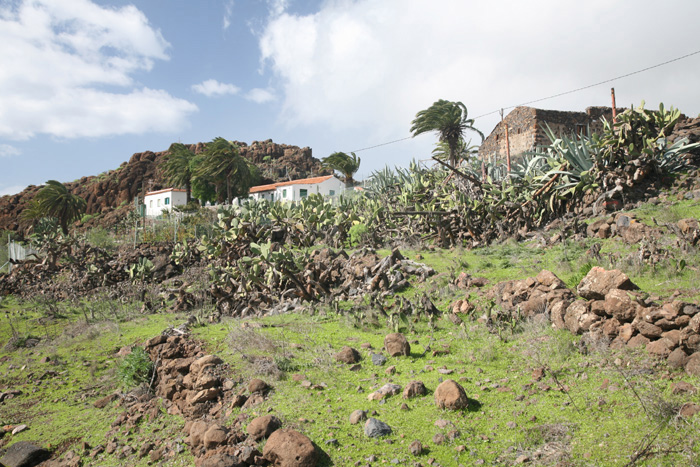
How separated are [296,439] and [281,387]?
1254 mm

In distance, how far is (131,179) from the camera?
73.8 m

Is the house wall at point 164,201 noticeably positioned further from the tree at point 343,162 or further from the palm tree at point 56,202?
the tree at point 343,162

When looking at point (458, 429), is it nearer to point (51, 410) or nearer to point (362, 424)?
point (362, 424)

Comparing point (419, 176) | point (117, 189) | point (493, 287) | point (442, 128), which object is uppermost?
point (117, 189)

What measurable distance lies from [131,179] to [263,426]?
7851 cm

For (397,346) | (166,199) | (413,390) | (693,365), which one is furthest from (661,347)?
(166,199)

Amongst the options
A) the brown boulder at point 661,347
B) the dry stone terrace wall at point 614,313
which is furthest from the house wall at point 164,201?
the brown boulder at point 661,347

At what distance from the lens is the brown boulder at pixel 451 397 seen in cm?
387

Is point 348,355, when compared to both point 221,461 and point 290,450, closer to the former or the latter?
point 290,450

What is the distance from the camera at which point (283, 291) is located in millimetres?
8734

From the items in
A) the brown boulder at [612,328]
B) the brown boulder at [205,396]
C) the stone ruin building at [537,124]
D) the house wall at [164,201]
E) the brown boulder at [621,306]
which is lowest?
the brown boulder at [205,396]

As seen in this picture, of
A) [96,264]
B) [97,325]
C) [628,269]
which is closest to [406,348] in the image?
[628,269]

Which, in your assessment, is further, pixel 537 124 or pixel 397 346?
pixel 537 124

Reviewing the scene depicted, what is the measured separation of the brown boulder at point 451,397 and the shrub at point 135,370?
3.61 metres
